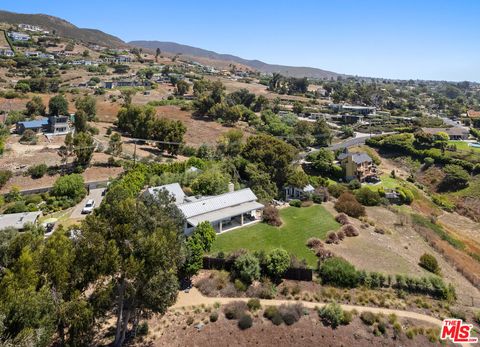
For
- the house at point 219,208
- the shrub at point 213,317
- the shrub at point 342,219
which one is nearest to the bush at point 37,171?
the house at point 219,208

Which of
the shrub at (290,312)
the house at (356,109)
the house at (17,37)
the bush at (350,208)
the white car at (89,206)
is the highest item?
the house at (17,37)

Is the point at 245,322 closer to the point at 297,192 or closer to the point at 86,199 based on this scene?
the point at 297,192

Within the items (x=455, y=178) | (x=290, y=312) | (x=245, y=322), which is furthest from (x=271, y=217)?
(x=455, y=178)

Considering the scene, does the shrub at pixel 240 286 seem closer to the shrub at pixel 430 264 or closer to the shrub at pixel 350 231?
the shrub at pixel 350 231

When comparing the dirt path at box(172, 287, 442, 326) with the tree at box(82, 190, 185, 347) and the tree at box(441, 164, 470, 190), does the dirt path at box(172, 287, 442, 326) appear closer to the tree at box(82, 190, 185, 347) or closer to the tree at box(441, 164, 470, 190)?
the tree at box(82, 190, 185, 347)

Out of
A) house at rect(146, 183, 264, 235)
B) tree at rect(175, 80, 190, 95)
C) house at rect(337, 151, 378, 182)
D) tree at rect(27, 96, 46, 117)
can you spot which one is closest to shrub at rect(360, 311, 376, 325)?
house at rect(146, 183, 264, 235)
